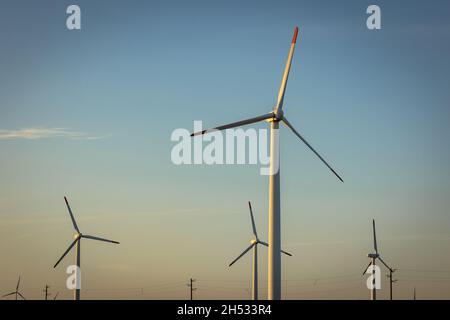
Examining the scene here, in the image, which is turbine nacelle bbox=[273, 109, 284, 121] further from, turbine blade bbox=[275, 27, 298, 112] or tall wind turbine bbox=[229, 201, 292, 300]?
tall wind turbine bbox=[229, 201, 292, 300]

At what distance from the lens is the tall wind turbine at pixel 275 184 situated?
2982 inches

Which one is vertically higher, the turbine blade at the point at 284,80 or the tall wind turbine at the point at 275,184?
the turbine blade at the point at 284,80

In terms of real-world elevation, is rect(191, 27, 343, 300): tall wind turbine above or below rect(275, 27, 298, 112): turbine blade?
below

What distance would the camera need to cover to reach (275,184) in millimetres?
78500

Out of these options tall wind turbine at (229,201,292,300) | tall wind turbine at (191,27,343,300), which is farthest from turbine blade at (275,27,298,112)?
tall wind turbine at (229,201,292,300)

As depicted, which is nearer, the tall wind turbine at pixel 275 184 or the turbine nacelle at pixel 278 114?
the tall wind turbine at pixel 275 184

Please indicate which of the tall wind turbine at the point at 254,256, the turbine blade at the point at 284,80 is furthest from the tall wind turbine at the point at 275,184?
the tall wind turbine at the point at 254,256

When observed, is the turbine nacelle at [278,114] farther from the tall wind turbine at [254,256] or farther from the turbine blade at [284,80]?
the tall wind turbine at [254,256]

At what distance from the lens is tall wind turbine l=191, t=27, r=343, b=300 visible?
75750 millimetres

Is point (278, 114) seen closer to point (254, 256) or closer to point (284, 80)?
point (284, 80)

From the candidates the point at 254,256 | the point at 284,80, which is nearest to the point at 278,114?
the point at 284,80

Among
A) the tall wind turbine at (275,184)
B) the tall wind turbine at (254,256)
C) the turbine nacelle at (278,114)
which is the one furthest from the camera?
the tall wind turbine at (254,256)
